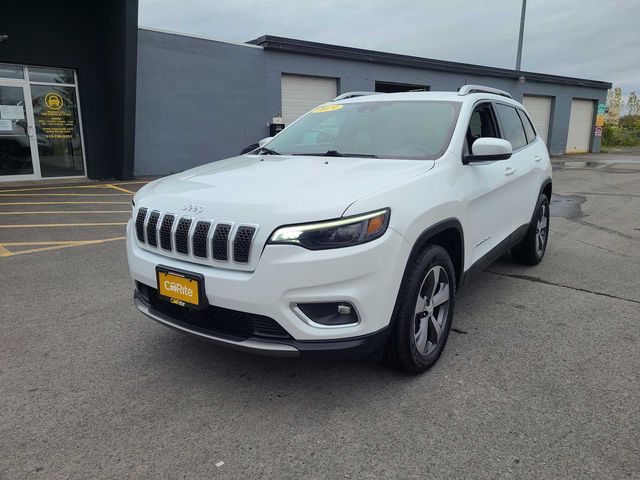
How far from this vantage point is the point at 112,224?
7906 millimetres

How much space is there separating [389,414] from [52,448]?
1.72 metres

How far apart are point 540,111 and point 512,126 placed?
77.5ft

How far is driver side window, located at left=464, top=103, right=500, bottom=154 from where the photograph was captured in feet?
12.4

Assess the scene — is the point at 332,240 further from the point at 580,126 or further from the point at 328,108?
the point at 580,126

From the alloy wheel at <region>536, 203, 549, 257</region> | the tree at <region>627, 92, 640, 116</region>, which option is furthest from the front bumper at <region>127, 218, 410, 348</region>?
the tree at <region>627, 92, 640, 116</region>

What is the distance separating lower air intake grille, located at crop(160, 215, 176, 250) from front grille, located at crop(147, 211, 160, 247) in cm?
6

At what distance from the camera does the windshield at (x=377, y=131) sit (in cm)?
354

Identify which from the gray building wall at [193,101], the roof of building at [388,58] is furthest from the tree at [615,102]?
the gray building wall at [193,101]

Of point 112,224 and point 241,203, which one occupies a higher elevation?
point 241,203

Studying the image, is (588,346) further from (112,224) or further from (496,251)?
(112,224)

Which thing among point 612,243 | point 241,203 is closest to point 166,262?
point 241,203

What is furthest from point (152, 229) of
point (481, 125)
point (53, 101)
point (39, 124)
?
point (53, 101)

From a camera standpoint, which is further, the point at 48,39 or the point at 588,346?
the point at 48,39

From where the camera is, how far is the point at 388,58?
18.5 meters
